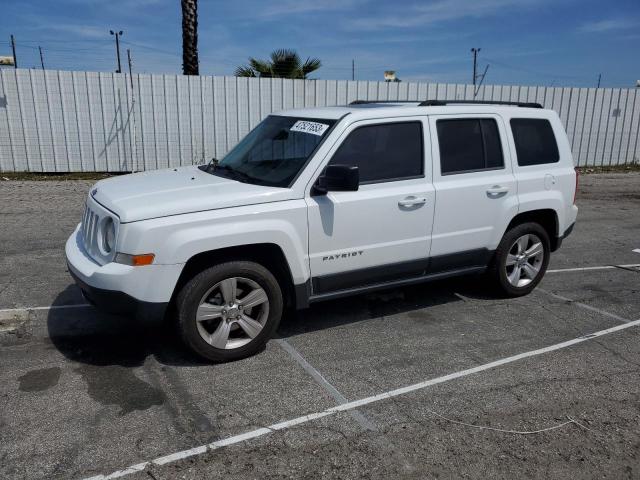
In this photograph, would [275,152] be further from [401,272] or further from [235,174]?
[401,272]

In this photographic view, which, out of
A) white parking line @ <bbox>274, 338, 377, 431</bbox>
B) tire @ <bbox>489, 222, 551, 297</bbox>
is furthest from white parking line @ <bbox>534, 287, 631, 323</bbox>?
white parking line @ <bbox>274, 338, 377, 431</bbox>

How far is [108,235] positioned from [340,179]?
1.74 m

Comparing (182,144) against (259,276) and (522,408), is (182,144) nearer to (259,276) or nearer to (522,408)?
(259,276)

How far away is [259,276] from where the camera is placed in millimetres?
4230

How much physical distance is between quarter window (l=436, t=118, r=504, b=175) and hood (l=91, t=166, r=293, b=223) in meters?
1.63

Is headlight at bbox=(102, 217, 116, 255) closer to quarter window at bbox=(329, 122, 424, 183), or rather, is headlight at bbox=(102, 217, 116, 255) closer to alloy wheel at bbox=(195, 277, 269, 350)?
alloy wheel at bbox=(195, 277, 269, 350)

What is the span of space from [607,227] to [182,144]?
937 centimetres

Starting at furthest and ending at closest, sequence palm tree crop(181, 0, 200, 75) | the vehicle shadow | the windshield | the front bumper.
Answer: palm tree crop(181, 0, 200, 75)
the windshield
the vehicle shadow
the front bumper

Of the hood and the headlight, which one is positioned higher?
the hood

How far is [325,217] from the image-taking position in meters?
4.44

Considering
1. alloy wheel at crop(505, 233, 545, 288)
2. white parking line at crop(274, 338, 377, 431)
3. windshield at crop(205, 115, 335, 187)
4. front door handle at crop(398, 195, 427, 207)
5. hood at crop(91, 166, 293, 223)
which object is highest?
windshield at crop(205, 115, 335, 187)

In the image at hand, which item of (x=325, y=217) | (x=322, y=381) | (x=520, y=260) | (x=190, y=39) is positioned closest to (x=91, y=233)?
(x=325, y=217)

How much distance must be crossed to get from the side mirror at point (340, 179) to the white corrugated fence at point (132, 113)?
995 cm

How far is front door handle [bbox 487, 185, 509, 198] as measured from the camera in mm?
5297
